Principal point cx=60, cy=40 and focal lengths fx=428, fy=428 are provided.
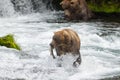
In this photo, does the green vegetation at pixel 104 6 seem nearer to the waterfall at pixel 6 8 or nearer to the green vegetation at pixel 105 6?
the green vegetation at pixel 105 6

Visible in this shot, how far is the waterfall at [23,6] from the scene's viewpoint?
2300 cm

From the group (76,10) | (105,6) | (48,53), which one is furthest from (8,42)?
(105,6)

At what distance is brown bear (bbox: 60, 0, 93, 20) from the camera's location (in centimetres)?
1958

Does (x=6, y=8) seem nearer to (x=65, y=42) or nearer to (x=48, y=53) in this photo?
(x=48, y=53)

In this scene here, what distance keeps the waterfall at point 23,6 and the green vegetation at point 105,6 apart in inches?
134

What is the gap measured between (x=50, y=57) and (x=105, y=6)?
32.8ft

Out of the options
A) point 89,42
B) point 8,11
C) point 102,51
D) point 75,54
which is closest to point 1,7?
point 8,11

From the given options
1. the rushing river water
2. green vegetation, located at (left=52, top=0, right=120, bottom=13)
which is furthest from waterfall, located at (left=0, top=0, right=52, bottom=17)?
the rushing river water

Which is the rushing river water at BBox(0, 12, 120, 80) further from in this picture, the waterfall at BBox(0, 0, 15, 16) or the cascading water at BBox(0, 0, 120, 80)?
the waterfall at BBox(0, 0, 15, 16)

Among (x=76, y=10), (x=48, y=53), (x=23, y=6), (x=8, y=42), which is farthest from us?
(x=23, y=6)

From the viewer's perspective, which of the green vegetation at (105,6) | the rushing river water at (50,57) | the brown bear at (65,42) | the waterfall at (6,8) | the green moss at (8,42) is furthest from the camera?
the waterfall at (6,8)

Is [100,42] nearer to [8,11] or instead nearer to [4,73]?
[4,73]

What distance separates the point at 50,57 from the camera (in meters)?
11.3

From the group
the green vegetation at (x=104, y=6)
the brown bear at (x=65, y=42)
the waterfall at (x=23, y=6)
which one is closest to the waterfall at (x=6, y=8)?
the waterfall at (x=23, y=6)
